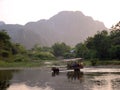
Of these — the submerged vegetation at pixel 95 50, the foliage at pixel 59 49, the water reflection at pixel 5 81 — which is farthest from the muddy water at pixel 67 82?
the foliage at pixel 59 49

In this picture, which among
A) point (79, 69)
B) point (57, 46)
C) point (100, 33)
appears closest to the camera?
point (79, 69)

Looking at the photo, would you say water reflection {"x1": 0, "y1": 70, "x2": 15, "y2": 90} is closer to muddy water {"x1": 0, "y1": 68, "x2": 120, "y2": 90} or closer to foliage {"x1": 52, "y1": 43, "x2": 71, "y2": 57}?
muddy water {"x1": 0, "y1": 68, "x2": 120, "y2": 90}

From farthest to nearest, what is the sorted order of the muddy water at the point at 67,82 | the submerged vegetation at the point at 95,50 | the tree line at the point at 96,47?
1. the tree line at the point at 96,47
2. the submerged vegetation at the point at 95,50
3. the muddy water at the point at 67,82

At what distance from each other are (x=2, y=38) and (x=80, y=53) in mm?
26068

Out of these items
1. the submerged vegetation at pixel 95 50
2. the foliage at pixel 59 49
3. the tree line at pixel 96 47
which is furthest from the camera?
the foliage at pixel 59 49

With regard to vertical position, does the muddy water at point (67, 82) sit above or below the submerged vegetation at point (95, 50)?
below

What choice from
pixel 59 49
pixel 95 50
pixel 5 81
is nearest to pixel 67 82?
pixel 5 81

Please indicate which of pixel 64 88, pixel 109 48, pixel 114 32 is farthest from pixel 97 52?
pixel 64 88

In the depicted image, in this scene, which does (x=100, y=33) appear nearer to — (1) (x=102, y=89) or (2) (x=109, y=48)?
(2) (x=109, y=48)

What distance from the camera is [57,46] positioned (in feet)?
497

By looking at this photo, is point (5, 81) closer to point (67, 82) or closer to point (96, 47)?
point (67, 82)

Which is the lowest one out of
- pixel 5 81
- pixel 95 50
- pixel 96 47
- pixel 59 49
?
pixel 5 81

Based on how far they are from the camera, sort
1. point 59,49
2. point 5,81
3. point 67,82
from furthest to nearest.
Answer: point 59,49
point 5,81
point 67,82

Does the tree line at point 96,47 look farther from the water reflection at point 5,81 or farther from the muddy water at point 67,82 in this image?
the water reflection at point 5,81
